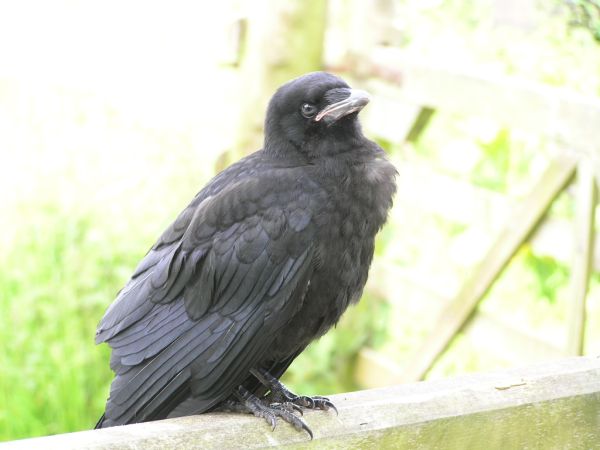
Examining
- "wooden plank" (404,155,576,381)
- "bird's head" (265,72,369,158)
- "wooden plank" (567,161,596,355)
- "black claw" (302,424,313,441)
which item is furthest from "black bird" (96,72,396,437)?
"wooden plank" (404,155,576,381)

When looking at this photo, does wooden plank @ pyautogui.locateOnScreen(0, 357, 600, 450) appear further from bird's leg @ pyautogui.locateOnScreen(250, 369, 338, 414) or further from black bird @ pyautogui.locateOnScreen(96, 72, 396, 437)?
black bird @ pyautogui.locateOnScreen(96, 72, 396, 437)

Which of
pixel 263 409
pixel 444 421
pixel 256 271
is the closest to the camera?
pixel 444 421

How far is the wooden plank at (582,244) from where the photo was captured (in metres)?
3.80

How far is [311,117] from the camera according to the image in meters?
2.64

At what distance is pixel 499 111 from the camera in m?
4.26

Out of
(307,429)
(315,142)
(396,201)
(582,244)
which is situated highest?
(315,142)

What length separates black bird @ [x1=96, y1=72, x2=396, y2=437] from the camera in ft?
7.82

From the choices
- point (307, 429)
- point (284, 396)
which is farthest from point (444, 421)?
point (284, 396)

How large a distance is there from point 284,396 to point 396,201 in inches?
111

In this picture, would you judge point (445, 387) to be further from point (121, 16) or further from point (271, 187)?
point (121, 16)

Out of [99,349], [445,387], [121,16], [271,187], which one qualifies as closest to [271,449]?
[445,387]

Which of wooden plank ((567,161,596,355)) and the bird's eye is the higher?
Answer: the bird's eye

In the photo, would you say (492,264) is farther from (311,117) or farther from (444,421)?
(444,421)

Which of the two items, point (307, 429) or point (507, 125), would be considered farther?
point (507, 125)
